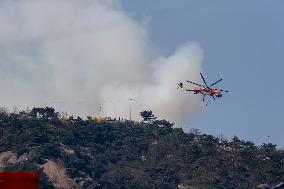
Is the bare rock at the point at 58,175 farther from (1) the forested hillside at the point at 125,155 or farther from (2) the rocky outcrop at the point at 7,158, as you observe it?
(2) the rocky outcrop at the point at 7,158

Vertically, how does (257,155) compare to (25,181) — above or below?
above

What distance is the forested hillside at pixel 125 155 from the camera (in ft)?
488

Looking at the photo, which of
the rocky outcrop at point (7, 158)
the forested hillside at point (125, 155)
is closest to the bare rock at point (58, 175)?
the forested hillside at point (125, 155)

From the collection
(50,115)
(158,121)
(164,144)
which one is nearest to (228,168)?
(164,144)

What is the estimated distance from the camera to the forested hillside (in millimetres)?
148875

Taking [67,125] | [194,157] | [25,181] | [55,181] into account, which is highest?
[67,125]

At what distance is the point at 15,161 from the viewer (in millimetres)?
148250

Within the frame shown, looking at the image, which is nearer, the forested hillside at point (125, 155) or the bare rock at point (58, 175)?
the bare rock at point (58, 175)

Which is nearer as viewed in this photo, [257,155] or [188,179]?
[188,179]

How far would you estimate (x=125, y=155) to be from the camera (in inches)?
6944

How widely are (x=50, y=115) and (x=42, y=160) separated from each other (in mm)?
34024

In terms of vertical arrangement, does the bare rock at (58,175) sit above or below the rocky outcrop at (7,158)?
below

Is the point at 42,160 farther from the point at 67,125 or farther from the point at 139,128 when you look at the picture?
the point at 139,128

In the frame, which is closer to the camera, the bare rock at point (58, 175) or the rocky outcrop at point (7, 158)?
the bare rock at point (58, 175)
